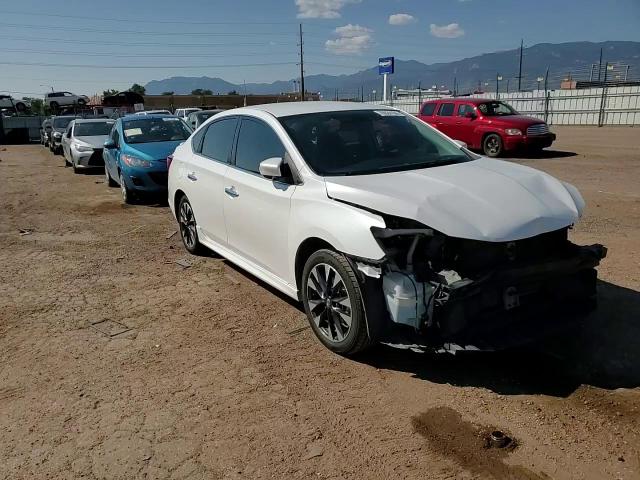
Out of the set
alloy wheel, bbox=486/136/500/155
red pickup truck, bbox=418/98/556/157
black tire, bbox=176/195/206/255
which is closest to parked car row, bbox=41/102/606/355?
black tire, bbox=176/195/206/255

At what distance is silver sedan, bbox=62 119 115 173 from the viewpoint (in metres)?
15.2

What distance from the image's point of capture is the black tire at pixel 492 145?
16.0 metres

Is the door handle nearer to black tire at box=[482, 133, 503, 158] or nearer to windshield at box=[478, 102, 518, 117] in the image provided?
black tire at box=[482, 133, 503, 158]

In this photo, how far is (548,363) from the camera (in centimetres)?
372

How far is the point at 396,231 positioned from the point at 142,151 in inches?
315

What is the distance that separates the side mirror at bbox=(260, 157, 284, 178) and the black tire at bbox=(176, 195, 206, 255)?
2.16 m

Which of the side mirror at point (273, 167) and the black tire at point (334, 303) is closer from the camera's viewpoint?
the black tire at point (334, 303)

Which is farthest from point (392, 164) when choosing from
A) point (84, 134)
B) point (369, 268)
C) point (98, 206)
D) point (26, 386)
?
point (84, 134)

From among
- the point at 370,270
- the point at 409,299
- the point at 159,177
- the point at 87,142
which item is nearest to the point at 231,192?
the point at 370,270

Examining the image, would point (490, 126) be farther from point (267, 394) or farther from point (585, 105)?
point (585, 105)

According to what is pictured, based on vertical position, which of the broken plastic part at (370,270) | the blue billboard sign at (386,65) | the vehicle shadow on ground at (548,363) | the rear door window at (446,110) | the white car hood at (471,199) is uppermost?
the blue billboard sign at (386,65)

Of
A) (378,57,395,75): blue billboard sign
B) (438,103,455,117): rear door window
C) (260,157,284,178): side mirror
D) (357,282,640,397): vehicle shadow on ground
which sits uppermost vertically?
(378,57,395,75): blue billboard sign

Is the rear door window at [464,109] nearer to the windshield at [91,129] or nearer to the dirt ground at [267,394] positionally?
the windshield at [91,129]

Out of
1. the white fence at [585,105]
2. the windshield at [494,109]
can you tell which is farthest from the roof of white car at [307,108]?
the white fence at [585,105]
